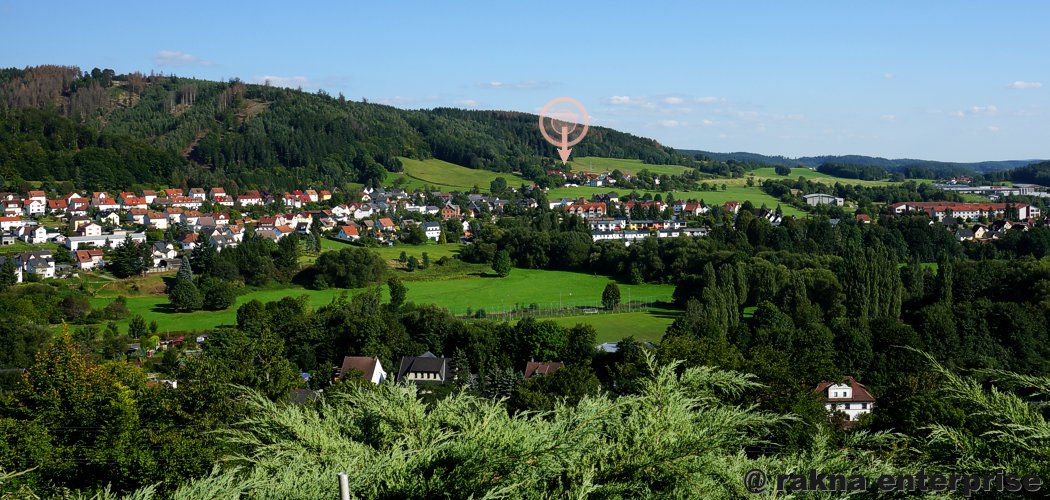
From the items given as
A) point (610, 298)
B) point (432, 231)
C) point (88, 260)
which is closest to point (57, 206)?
point (88, 260)

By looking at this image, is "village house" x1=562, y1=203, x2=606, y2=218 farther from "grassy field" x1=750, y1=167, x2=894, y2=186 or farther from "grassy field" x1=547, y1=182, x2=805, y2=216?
"grassy field" x1=750, y1=167, x2=894, y2=186

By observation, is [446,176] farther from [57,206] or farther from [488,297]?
[488,297]

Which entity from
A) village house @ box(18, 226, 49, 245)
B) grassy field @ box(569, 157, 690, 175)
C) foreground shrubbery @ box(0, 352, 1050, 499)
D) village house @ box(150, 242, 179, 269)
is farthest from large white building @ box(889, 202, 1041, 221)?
foreground shrubbery @ box(0, 352, 1050, 499)

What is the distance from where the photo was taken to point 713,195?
75.7 m

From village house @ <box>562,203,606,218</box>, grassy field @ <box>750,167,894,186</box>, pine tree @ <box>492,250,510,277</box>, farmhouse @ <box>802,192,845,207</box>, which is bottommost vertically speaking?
pine tree @ <box>492,250,510,277</box>

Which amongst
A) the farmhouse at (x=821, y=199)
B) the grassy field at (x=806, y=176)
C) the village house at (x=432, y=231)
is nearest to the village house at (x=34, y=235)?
the village house at (x=432, y=231)

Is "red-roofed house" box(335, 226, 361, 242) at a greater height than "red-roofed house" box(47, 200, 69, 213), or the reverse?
"red-roofed house" box(47, 200, 69, 213)

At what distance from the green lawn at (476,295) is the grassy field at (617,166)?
2035 inches

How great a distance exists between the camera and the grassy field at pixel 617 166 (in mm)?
91775

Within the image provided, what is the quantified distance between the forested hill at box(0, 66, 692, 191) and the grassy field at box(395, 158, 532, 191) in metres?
1.94

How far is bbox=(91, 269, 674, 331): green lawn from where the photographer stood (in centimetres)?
3092

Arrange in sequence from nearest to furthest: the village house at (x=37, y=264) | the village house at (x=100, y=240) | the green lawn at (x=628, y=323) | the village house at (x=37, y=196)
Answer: the green lawn at (x=628, y=323), the village house at (x=37, y=264), the village house at (x=100, y=240), the village house at (x=37, y=196)

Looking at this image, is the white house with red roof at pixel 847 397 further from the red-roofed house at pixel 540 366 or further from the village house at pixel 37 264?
the village house at pixel 37 264

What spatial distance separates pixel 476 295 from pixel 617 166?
61791 mm
